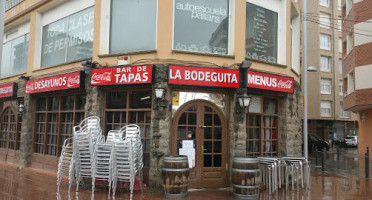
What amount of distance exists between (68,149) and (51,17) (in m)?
5.78

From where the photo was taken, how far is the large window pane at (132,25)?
352 inches

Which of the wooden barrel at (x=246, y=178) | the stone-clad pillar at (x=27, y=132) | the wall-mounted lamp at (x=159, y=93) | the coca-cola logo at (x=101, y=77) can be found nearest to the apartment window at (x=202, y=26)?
the wall-mounted lamp at (x=159, y=93)

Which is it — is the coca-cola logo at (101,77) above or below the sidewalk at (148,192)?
above

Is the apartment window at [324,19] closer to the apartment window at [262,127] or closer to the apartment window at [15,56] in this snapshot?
the apartment window at [262,127]

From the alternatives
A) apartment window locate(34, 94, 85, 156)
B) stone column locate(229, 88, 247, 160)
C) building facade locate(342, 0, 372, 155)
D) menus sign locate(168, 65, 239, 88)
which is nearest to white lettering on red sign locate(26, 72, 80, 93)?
apartment window locate(34, 94, 85, 156)

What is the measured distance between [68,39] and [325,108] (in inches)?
1177

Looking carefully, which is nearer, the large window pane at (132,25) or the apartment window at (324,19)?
the large window pane at (132,25)

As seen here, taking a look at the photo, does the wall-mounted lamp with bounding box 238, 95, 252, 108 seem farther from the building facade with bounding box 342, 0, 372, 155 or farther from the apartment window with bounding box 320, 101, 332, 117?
the apartment window with bounding box 320, 101, 332, 117

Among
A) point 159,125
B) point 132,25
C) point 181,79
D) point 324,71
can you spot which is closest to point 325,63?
point 324,71

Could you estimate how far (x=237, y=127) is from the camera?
29.0ft

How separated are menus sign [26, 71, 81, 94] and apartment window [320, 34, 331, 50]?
3074 centimetres

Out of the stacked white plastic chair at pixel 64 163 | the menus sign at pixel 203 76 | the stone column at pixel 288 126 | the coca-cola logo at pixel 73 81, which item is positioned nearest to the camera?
the menus sign at pixel 203 76

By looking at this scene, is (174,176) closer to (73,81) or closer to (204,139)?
(204,139)

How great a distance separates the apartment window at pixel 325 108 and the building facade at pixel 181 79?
2472 centimetres
